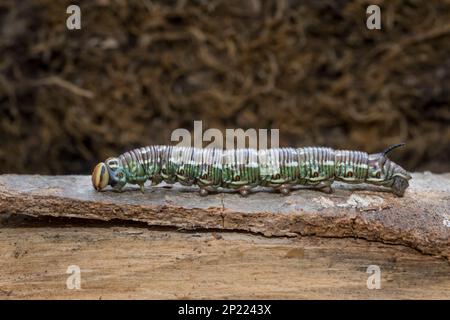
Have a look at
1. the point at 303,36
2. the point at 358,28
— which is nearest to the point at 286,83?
the point at 303,36

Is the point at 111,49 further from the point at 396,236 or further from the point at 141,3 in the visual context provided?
the point at 396,236

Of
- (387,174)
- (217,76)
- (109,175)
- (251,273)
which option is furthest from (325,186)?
(217,76)

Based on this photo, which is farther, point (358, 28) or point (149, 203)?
point (358, 28)

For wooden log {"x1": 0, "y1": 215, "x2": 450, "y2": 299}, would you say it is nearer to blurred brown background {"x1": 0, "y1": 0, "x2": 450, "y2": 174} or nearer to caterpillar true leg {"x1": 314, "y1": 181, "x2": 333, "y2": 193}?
caterpillar true leg {"x1": 314, "y1": 181, "x2": 333, "y2": 193}

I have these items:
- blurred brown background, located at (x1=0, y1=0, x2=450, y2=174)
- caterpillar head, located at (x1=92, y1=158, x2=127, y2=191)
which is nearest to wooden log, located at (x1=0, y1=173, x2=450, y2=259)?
caterpillar head, located at (x1=92, y1=158, x2=127, y2=191)

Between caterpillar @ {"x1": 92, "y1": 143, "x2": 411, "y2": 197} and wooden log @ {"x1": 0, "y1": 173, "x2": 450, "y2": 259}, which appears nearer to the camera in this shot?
wooden log @ {"x1": 0, "y1": 173, "x2": 450, "y2": 259}

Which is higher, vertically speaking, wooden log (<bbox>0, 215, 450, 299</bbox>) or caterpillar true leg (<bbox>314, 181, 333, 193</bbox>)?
caterpillar true leg (<bbox>314, 181, 333, 193</bbox>)
